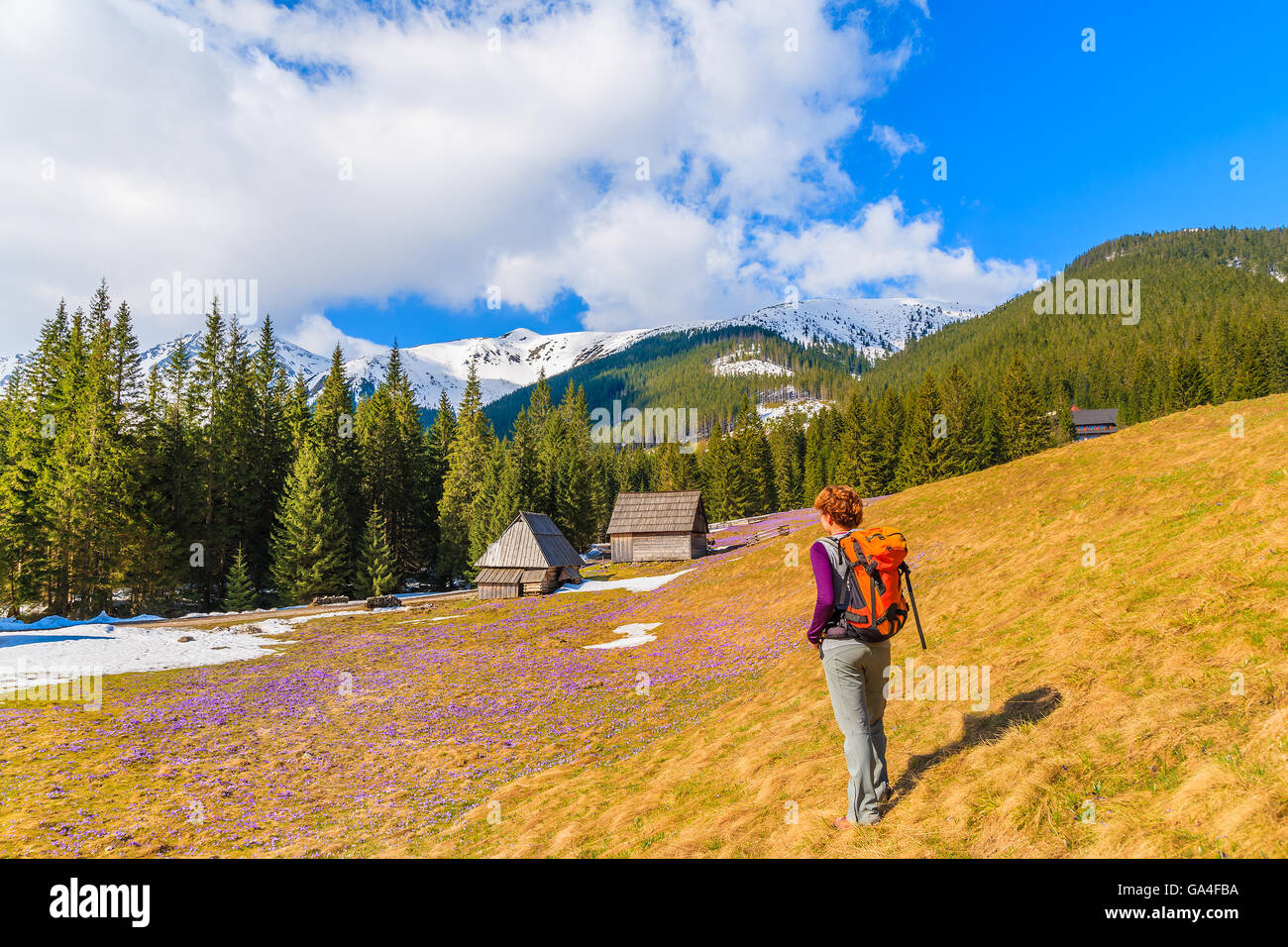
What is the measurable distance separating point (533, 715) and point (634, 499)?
144 feet

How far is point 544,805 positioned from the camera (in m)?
9.86

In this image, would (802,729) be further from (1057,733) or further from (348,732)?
(348,732)

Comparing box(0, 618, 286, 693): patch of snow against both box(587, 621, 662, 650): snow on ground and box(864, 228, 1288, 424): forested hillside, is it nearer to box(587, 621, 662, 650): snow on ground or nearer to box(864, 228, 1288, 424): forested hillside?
box(587, 621, 662, 650): snow on ground

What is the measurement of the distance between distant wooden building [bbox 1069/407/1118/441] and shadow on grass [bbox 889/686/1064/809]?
4763 inches

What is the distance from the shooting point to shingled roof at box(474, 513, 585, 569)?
1825 inches

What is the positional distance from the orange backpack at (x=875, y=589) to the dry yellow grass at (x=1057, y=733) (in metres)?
2.09

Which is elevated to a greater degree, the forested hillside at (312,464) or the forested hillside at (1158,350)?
the forested hillside at (1158,350)

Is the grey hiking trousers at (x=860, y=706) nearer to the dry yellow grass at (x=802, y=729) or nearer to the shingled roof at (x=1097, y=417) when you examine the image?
the dry yellow grass at (x=802, y=729)

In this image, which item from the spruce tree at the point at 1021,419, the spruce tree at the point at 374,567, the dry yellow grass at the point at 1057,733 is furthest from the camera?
the spruce tree at the point at 1021,419

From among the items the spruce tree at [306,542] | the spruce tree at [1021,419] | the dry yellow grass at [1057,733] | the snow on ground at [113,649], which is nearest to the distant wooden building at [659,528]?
the spruce tree at [306,542]

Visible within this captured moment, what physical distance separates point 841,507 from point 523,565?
4219cm

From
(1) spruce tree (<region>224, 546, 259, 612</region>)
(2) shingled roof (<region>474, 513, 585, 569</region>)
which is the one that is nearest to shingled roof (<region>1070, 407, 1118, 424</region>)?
(2) shingled roof (<region>474, 513, 585, 569</region>)

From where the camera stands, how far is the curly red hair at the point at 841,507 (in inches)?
257
